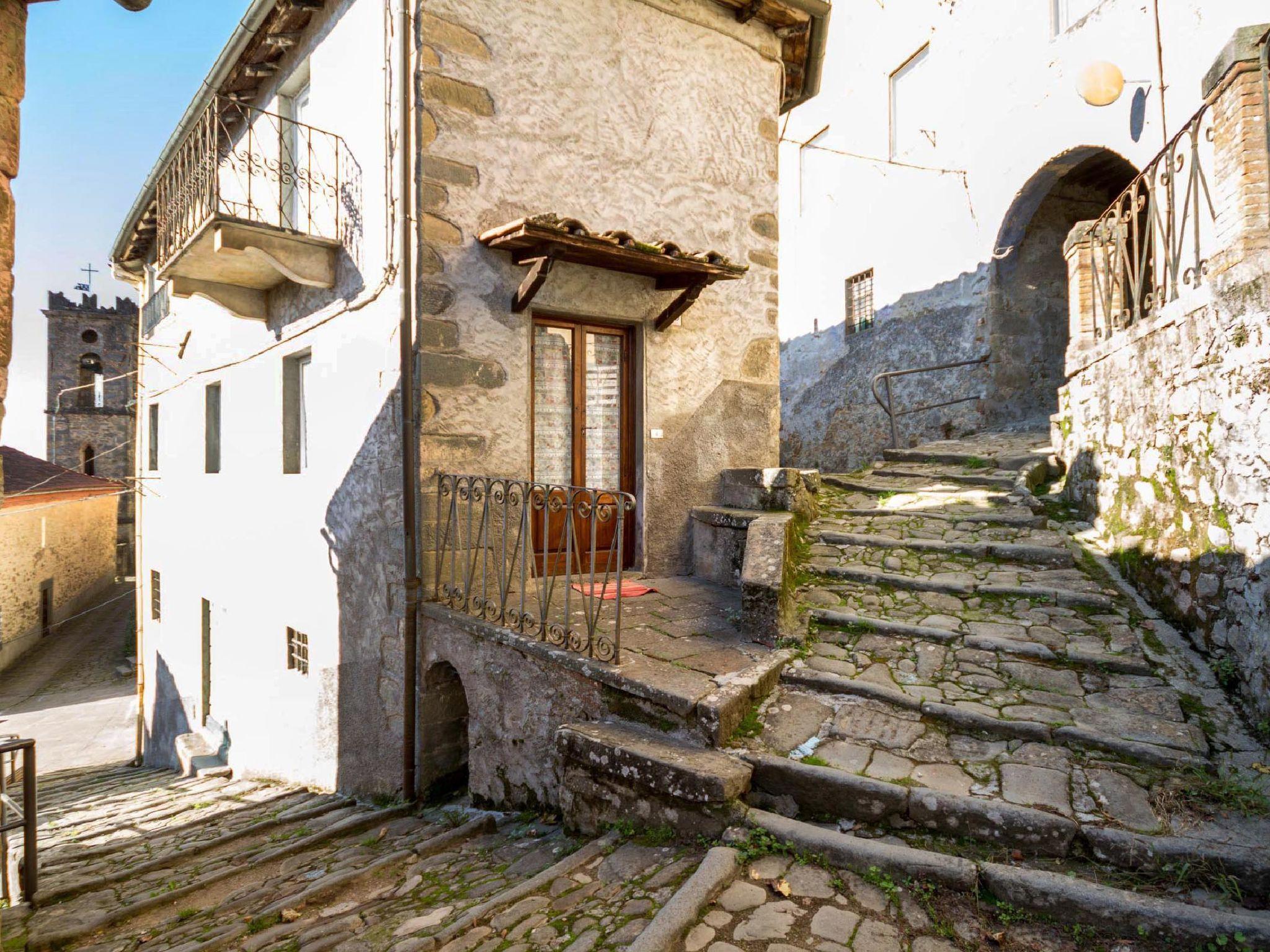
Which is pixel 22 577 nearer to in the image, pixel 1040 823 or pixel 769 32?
pixel 769 32

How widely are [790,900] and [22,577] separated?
73.6ft

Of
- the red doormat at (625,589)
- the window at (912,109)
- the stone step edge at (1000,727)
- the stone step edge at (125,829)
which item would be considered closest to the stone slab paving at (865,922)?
the stone step edge at (1000,727)

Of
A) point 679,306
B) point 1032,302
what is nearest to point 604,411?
point 679,306

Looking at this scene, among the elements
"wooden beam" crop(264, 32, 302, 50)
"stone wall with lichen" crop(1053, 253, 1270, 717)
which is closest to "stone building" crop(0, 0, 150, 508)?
"stone wall with lichen" crop(1053, 253, 1270, 717)

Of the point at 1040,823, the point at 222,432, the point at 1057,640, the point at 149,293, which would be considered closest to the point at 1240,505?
the point at 1057,640

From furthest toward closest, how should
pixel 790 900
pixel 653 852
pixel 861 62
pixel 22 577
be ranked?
pixel 22 577, pixel 861 62, pixel 653 852, pixel 790 900

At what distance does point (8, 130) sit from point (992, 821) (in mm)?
4433

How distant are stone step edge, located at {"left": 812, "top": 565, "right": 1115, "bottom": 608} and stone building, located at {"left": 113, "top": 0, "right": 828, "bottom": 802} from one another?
1.03 m

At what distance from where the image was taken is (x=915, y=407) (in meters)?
11.4

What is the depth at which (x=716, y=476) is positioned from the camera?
22.4ft

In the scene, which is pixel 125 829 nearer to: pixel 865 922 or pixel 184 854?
pixel 184 854

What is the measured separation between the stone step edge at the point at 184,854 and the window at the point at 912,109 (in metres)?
12.3

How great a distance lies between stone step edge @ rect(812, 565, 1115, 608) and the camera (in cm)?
456

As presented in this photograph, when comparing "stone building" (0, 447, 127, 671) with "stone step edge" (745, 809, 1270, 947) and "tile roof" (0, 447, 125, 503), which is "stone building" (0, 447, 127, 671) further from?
"stone step edge" (745, 809, 1270, 947)
